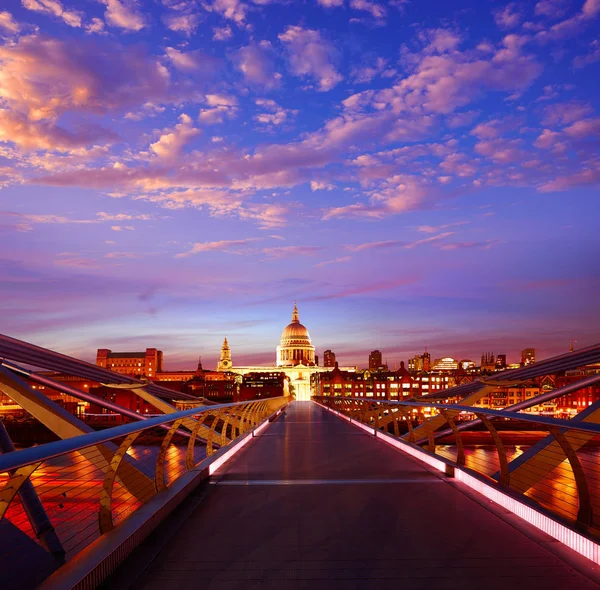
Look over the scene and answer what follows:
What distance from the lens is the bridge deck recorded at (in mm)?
3703

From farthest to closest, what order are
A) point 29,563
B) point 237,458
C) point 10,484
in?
1. point 237,458
2. point 29,563
3. point 10,484

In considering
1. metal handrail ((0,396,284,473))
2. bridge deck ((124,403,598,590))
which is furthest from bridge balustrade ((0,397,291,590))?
bridge deck ((124,403,598,590))

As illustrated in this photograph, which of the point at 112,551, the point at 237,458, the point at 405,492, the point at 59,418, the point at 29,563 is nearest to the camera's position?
the point at 112,551

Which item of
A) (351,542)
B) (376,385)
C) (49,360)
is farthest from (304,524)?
(376,385)

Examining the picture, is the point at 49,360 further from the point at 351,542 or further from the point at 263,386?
the point at 263,386

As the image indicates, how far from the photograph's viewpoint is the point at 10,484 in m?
2.97

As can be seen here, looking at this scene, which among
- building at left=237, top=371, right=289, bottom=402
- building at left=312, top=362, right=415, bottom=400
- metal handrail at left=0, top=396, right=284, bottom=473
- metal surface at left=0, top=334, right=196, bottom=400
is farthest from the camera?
building at left=312, top=362, right=415, bottom=400

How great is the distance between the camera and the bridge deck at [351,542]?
3703 mm

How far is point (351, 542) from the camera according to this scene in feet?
14.9

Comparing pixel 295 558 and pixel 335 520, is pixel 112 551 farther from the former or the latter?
pixel 335 520

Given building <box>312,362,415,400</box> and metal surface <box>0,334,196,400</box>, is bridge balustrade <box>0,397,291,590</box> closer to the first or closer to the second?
metal surface <box>0,334,196,400</box>

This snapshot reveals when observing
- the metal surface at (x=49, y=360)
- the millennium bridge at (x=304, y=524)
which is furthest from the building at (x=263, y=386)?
the millennium bridge at (x=304, y=524)


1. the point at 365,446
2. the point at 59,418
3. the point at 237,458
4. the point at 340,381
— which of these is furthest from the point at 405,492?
the point at 340,381

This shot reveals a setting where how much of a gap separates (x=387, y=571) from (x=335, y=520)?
1467 millimetres
